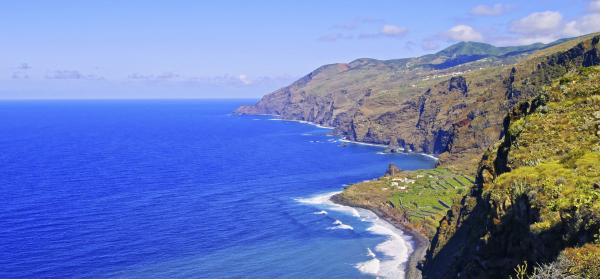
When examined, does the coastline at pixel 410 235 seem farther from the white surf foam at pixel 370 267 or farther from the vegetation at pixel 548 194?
the vegetation at pixel 548 194

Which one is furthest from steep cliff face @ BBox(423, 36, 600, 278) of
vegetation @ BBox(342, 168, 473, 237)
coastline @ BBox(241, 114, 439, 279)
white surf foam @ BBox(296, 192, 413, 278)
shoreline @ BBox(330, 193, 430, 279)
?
vegetation @ BBox(342, 168, 473, 237)

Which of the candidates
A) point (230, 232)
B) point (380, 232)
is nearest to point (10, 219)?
point (230, 232)

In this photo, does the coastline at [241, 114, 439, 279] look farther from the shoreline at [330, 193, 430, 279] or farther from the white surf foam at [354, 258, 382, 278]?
the white surf foam at [354, 258, 382, 278]

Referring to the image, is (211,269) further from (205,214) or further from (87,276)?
(205,214)

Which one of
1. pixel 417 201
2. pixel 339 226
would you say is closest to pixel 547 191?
pixel 339 226

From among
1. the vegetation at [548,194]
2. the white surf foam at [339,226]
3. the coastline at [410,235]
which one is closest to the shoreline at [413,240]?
the coastline at [410,235]
